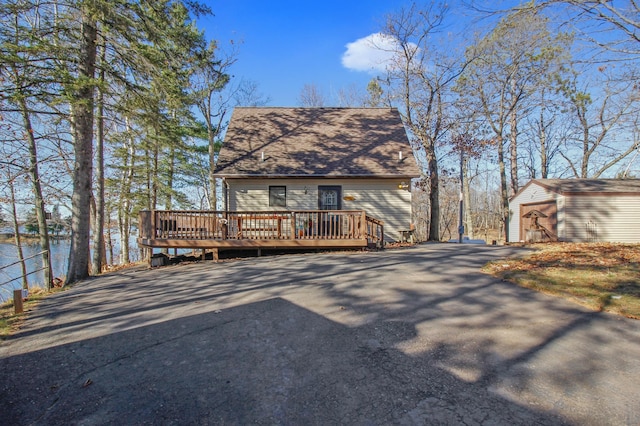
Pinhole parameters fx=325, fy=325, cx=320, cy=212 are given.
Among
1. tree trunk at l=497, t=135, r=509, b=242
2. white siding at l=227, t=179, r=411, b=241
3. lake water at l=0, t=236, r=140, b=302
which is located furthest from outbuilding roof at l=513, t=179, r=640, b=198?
lake water at l=0, t=236, r=140, b=302

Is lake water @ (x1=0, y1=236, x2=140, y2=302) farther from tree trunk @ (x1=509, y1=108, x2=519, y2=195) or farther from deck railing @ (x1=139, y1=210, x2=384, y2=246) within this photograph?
tree trunk @ (x1=509, y1=108, x2=519, y2=195)

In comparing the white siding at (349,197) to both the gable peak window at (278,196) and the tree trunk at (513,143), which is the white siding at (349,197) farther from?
the tree trunk at (513,143)

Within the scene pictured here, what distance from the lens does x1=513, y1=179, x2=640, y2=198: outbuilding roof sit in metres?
16.5

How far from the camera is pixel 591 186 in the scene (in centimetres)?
1734

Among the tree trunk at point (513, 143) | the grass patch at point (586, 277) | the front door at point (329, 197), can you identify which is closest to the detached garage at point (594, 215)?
the tree trunk at point (513, 143)

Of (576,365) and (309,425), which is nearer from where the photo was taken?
(309,425)

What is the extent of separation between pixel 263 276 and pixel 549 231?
17.0 m

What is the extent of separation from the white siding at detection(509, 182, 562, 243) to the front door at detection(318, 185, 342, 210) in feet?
39.7

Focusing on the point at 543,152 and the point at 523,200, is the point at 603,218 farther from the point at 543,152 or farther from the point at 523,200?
the point at 543,152

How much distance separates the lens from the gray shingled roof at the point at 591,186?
16.6 m

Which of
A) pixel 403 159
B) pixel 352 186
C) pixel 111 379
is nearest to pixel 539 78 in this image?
pixel 403 159

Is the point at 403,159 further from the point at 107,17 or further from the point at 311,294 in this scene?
the point at 107,17

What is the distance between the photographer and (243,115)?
16312mm

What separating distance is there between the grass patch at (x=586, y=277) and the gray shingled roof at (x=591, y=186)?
1006 cm
